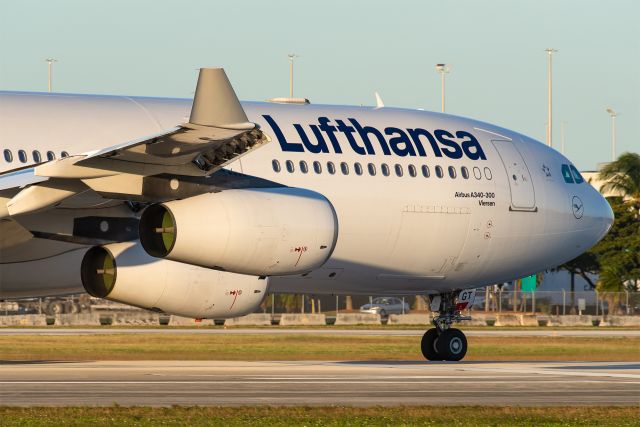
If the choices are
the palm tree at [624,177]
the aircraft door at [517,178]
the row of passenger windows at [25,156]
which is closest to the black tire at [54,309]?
the palm tree at [624,177]

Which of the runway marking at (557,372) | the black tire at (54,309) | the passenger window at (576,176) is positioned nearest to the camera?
the runway marking at (557,372)

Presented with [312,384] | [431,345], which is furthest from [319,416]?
[431,345]

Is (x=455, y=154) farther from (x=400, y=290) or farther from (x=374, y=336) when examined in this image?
(x=374, y=336)

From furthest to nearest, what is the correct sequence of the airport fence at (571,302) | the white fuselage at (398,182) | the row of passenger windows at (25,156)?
the airport fence at (571,302) → the white fuselage at (398,182) → the row of passenger windows at (25,156)

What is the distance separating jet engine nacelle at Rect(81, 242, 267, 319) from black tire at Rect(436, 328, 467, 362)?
7.98 meters

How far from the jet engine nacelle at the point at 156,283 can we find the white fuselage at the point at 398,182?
189 cm

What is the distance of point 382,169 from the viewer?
27.5 metres

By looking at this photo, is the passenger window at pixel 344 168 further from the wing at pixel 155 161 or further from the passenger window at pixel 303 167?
the wing at pixel 155 161

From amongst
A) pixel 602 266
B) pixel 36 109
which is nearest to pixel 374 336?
pixel 36 109

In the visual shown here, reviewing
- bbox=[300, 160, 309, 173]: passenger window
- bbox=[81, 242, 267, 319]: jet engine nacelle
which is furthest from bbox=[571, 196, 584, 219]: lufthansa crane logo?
bbox=[81, 242, 267, 319]: jet engine nacelle

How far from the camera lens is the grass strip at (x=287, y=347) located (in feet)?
121

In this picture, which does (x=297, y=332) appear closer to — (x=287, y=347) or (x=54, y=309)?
(x=287, y=347)

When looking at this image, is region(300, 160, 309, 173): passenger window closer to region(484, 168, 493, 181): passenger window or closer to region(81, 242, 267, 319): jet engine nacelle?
region(81, 242, 267, 319): jet engine nacelle

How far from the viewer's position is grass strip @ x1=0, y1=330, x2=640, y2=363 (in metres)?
36.8
